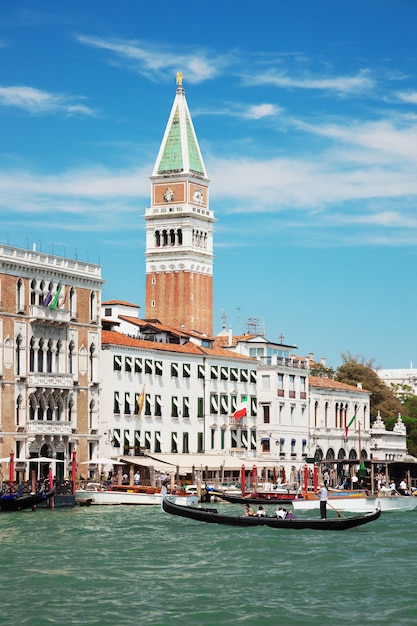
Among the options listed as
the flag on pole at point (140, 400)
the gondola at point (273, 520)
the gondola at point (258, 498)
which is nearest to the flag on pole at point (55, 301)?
the flag on pole at point (140, 400)

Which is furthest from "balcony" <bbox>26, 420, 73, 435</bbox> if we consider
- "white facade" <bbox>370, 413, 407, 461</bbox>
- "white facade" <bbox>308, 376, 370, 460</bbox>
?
"white facade" <bbox>370, 413, 407, 461</bbox>

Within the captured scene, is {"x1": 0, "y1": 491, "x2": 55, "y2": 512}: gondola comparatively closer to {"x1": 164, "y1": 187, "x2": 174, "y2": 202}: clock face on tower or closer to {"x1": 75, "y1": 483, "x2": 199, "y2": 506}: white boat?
{"x1": 75, "y1": 483, "x2": 199, "y2": 506}: white boat

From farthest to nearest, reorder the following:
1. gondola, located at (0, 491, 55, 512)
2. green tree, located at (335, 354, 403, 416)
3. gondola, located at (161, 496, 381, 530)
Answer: green tree, located at (335, 354, 403, 416)
gondola, located at (0, 491, 55, 512)
gondola, located at (161, 496, 381, 530)

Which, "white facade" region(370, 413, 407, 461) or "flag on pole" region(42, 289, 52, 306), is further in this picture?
"white facade" region(370, 413, 407, 461)

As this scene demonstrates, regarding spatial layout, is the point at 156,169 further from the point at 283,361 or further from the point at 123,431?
the point at 123,431

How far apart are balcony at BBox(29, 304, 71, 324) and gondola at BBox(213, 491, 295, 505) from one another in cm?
1247

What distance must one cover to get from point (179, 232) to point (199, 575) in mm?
85448

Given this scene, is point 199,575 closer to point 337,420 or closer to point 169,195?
point 337,420

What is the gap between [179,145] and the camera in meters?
125

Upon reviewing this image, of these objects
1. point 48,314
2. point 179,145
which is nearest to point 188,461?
point 48,314

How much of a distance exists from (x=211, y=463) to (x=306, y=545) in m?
36.7

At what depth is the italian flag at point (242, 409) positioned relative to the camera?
307 feet

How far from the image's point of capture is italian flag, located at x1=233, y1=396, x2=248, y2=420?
93.4 m

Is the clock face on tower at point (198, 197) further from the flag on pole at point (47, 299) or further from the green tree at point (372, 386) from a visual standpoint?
the flag on pole at point (47, 299)
